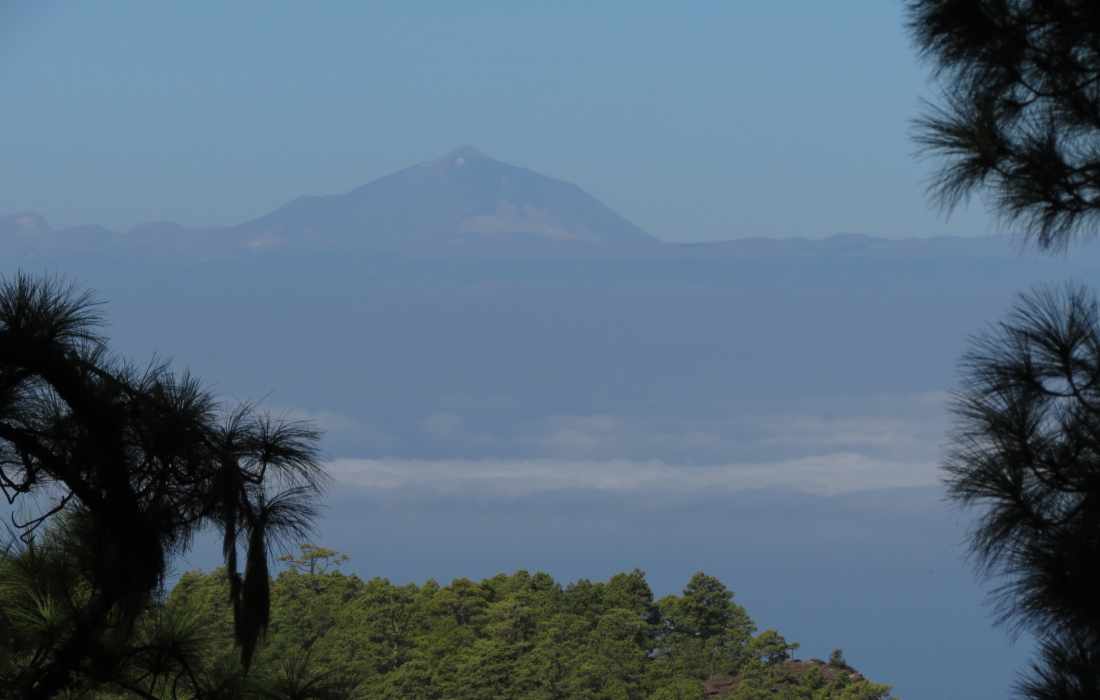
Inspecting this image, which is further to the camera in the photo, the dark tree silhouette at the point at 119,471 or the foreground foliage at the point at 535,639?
the foreground foliage at the point at 535,639

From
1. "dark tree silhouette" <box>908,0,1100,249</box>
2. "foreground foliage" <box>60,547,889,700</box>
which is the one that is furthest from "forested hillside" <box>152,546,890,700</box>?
"dark tree silhouette" <box>908,0,1100,249</box>

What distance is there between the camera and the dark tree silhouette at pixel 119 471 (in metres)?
2.05

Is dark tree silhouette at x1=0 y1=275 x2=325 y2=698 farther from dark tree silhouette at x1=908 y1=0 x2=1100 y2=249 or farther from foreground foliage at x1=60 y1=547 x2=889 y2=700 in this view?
foreground foliage at x1=60 y1=547 x2=889 y2=700

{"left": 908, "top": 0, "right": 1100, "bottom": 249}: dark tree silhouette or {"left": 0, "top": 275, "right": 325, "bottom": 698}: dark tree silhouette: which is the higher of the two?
{"left": 908, "top": 0, "right": 1100, "bottom": 249}: dark tree silhouette

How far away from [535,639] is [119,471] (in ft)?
24.3

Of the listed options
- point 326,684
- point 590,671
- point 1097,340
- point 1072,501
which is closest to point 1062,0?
point 1097,340

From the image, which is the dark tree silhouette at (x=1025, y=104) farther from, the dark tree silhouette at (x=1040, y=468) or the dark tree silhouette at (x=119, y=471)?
the dark tree silhouette at (x=119, y=471)

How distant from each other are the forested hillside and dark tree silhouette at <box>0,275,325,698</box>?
6.68 metres

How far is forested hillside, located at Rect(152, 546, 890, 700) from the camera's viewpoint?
903 centimetres

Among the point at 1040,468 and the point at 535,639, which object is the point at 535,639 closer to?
the point at 535,639

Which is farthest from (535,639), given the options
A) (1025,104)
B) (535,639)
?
(1025,104)

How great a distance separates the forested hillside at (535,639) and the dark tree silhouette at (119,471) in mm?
6684

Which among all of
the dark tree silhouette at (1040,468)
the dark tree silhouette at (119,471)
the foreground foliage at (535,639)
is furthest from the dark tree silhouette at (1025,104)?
the foreground foliage at (535,639)

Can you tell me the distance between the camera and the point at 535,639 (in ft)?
30.4
